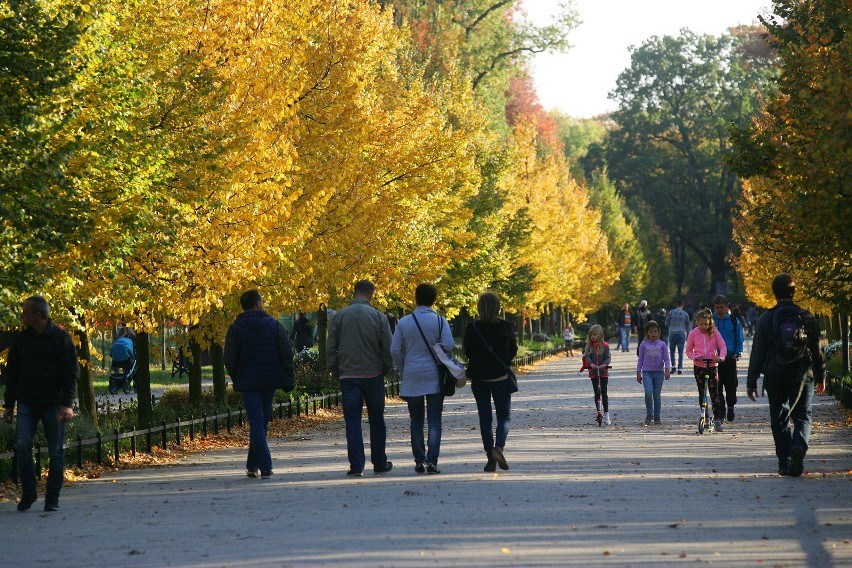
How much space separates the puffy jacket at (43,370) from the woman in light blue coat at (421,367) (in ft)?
10.9

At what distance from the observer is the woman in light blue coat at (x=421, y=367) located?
13031mm

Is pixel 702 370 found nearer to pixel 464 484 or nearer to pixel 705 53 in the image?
pixel 464 484

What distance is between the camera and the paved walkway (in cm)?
819

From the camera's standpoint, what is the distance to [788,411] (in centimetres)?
1241

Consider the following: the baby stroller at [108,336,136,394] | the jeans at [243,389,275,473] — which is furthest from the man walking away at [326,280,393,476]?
the baby stroller at [108,336,136,394]

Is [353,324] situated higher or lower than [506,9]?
lower

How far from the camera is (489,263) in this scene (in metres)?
34.2

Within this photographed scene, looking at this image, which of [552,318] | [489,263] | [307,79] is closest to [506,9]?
[489,263]

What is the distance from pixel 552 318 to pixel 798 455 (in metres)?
66.6

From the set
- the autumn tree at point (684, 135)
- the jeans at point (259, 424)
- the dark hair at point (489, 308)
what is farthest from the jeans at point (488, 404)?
the autumn tree at point (684, 135)

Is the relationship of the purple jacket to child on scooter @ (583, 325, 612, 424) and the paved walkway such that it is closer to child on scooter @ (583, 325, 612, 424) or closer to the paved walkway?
child on scooter @ (583, 325, 612, 424)

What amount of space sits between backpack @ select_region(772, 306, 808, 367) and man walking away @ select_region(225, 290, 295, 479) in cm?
463

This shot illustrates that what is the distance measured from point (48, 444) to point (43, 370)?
599 mm

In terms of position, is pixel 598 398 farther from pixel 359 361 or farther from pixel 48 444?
A: pixel 48 444
